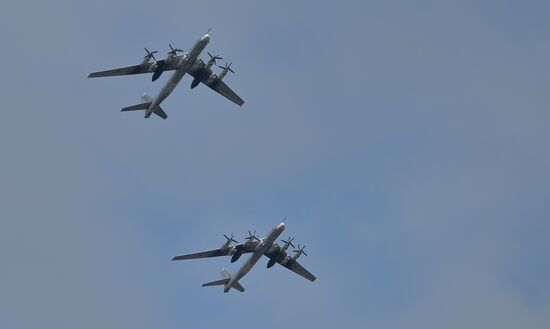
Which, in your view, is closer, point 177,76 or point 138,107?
point 177,76

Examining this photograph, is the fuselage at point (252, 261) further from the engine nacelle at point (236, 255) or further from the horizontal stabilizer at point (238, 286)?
the engine nacelle at point (236, 255)

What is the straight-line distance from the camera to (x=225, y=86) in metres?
164

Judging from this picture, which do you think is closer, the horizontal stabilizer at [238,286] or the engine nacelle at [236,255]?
the engine nacelle at [236,255]

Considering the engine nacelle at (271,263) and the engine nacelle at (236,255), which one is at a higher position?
the engine nacelle at (271,263)

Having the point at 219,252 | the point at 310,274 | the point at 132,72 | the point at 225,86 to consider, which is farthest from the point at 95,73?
the point at 310,274

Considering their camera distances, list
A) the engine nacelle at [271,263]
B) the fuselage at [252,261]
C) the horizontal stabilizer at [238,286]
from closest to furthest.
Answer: the fuselage at [252,261]
the horizontal stabilizer at [238,286]
the engine nacelle at [271,263]

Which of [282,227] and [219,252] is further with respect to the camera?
[219,252]

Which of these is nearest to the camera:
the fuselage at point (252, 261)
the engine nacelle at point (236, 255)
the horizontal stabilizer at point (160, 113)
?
the fuselage at point (252, 261)

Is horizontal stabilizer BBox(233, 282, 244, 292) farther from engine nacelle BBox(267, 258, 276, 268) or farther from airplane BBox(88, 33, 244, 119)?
airplane BBox(88, 33, 244, 119)

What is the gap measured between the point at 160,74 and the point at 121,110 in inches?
377

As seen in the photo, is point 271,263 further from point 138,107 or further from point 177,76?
point 177,76

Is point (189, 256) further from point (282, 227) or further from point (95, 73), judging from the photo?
point (95, 73)

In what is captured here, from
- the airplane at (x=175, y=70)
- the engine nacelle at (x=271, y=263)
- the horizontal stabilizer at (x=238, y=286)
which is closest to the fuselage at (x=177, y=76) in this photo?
the airplane at (x=175, y=70)

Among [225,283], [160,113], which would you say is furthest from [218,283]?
[160,113]
